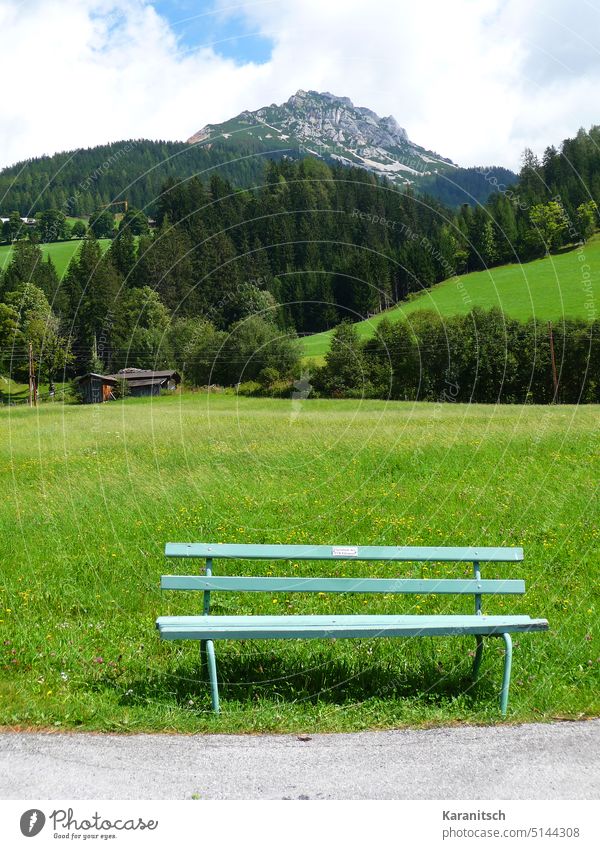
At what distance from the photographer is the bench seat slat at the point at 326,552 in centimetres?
583

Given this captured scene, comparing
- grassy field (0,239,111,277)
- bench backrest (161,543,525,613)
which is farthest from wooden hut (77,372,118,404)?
bench backrest (161,543,525,613)

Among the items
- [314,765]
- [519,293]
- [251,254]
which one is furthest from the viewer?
[519,293]

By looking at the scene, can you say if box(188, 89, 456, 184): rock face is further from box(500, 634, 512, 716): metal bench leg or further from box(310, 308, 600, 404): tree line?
box(500, 634, 512, 716): metal bench leg

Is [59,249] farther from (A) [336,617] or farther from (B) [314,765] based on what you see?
(B) [314,765]

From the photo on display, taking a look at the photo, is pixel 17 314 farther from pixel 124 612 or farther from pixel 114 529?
pixel 124 612

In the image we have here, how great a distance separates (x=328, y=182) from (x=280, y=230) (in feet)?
3.39

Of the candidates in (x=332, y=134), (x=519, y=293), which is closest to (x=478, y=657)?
(x=332, y=134)

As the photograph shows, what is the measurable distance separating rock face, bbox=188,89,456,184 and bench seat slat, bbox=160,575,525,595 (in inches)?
192

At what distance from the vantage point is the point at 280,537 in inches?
399

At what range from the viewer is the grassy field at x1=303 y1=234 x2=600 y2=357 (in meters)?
13.5

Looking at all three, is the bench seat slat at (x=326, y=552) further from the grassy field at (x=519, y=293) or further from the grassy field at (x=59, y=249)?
the grassy field at (x=59, y=249)

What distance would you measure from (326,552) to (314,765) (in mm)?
1770

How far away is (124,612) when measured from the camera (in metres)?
7.48

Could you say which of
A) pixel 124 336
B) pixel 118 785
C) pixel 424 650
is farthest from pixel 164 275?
pixel 118 785
